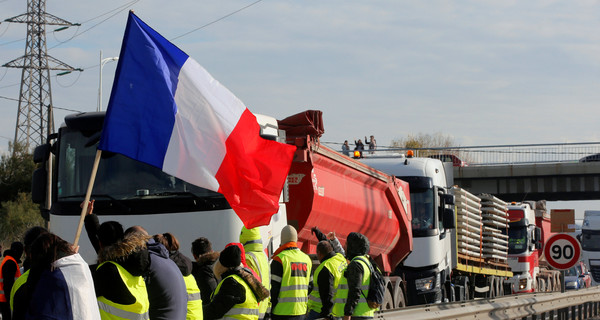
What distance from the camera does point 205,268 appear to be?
8461 millimetres

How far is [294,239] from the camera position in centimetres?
935

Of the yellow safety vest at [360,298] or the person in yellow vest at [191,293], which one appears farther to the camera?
the yellow safety vest at [360,298]

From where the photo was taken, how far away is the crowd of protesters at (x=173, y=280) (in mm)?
4895

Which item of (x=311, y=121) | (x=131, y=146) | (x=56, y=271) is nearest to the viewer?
(x=56, y=271)

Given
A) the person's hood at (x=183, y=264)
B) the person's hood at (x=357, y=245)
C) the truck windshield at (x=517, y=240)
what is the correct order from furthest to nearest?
the truck windshield at (x=517, y=240) → the person's hood at (x=357, y=245) → the person's hood at (x=183, y=264)

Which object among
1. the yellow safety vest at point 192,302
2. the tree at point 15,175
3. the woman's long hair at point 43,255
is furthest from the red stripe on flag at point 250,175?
the tree at point 15,175

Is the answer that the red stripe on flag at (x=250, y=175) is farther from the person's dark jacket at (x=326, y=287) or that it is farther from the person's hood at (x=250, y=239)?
the person's dark jacket at (x=326, y=287)

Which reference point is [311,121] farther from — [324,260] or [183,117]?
[183,117]

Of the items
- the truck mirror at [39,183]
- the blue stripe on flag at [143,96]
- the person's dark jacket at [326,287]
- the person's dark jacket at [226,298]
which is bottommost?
the person's dark jacket at [326,287]

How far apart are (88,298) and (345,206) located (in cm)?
934

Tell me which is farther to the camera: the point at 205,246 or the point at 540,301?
the point at 540,301

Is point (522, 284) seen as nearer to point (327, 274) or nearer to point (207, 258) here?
point (327, 274)

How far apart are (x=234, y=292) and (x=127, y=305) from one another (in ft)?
5.69

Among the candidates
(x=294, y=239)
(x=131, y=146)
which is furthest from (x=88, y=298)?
(x=294, y=239)
